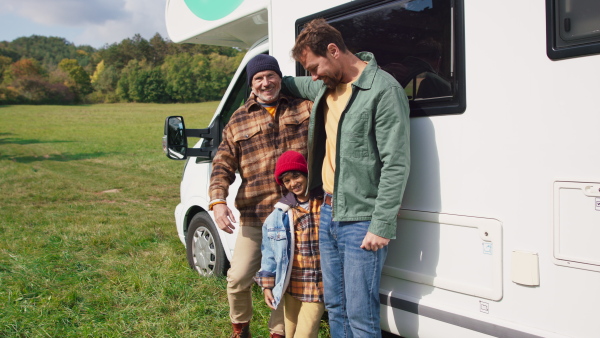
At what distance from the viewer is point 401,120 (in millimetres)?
2318

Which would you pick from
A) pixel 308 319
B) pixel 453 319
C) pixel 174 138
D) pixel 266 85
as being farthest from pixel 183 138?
pixel 453 319

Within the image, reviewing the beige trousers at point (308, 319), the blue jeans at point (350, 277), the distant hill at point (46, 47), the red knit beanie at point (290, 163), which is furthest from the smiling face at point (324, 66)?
the distant hill at point (46, 47)

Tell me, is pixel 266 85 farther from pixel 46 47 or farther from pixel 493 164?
pixel 46 47

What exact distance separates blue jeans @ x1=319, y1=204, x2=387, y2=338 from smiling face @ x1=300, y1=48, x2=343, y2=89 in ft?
2.07

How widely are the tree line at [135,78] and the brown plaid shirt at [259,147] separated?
3891 centimetres

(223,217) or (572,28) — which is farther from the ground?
(572,28)

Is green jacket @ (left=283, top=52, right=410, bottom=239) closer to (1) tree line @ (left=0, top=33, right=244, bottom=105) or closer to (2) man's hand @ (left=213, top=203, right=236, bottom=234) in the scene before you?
(2) man's hand @ (left=213, top=203, right=236, bottom=234)

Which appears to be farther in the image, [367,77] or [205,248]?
[205,248]

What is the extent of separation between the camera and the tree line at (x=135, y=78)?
4916cm

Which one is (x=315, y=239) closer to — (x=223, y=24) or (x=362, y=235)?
(x=362, y=235)

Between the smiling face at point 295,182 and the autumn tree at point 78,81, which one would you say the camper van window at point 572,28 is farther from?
the autumn tree at point 78,81

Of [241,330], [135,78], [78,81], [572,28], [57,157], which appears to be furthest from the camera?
[78,81]

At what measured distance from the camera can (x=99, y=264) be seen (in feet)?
16.8

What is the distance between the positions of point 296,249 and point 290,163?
475 millimetres
